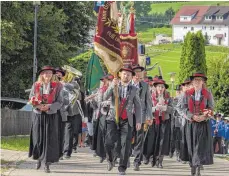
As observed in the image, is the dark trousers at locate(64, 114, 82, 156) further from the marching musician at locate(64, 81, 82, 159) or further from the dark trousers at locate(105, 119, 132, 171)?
the dark trousers at locate(105, 119, 132, 171)

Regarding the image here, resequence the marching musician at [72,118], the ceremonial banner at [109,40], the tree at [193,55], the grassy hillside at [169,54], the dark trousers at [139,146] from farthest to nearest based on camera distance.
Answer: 1. the grassy hillside at [169,54]
2. the tree at [193,55]
3. the marching musician at [72,118]
4. the dark trousers at [139,146]
5. the ceremonial banner at [109,40]

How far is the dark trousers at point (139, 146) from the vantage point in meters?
14.6

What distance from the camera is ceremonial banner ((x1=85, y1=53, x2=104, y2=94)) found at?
68.2 feet

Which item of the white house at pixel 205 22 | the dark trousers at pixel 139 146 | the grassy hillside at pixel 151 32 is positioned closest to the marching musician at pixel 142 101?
the dark trousers at pixel 139 146

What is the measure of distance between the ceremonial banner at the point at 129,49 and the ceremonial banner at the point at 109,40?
647 cm

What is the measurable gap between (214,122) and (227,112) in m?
30.7

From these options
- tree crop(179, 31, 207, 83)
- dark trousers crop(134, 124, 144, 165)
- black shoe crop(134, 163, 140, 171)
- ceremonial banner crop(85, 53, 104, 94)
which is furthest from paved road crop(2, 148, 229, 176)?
tree crop(179, 31, 207, 83)

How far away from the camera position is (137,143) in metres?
15.1

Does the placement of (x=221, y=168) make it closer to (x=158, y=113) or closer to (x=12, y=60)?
(x=158, y=113)

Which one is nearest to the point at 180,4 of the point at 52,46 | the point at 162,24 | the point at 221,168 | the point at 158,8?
the point at 158,8

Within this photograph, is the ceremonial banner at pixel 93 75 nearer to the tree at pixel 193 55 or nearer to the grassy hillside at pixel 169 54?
the tree at pixel 193 55

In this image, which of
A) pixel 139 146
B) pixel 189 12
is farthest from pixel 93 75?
pixel 189 12

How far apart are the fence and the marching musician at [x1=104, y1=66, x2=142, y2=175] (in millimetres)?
12134

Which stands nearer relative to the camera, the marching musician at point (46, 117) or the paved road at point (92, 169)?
the paved road at point (92, 169)
